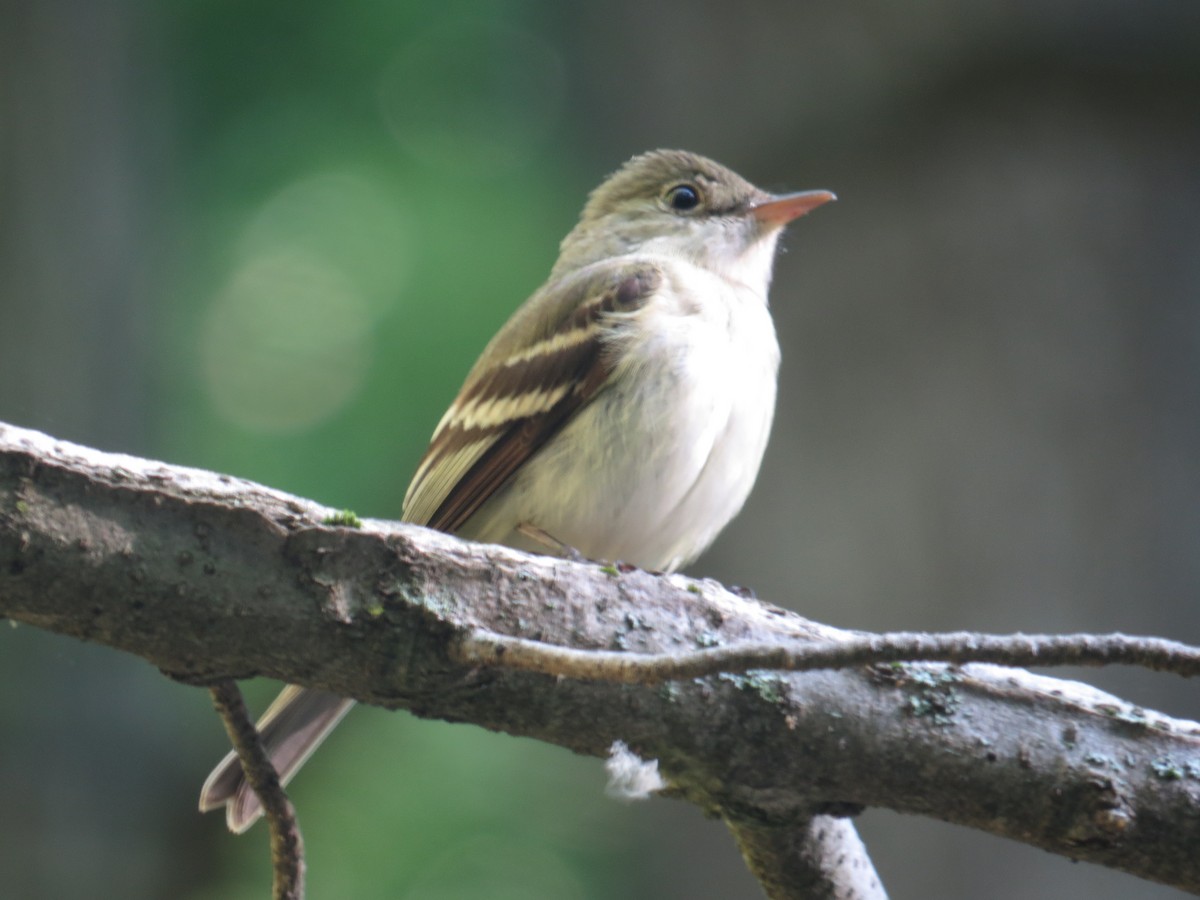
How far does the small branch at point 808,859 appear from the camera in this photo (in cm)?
231

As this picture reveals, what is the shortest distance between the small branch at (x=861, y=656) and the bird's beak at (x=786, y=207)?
2.38 meters

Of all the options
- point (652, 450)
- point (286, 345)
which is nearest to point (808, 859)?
point (652, 450)

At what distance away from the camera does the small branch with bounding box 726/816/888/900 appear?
7.59 ft

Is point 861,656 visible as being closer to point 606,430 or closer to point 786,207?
point 606,430

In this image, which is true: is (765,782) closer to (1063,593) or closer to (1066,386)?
(1063,593)

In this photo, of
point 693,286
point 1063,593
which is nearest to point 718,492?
point 693,286

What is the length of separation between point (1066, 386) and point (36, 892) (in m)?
4.28

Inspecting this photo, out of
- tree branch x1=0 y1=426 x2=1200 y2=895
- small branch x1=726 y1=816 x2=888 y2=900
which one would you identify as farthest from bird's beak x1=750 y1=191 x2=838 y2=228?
small branch x1=726 y1=816 x2=888 y2=900

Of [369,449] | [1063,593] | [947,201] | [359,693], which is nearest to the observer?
[359,693]

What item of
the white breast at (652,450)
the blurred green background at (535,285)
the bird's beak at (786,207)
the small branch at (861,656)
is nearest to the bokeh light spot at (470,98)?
the blurred green background at (535,285)

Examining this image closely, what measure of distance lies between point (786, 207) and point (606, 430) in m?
1.19

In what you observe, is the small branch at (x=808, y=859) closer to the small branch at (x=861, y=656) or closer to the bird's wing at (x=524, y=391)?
the small branch at (x=861, y=656)

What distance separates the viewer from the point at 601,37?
21.3 ft

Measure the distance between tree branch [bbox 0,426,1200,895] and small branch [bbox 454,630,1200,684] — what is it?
29 millimetres
